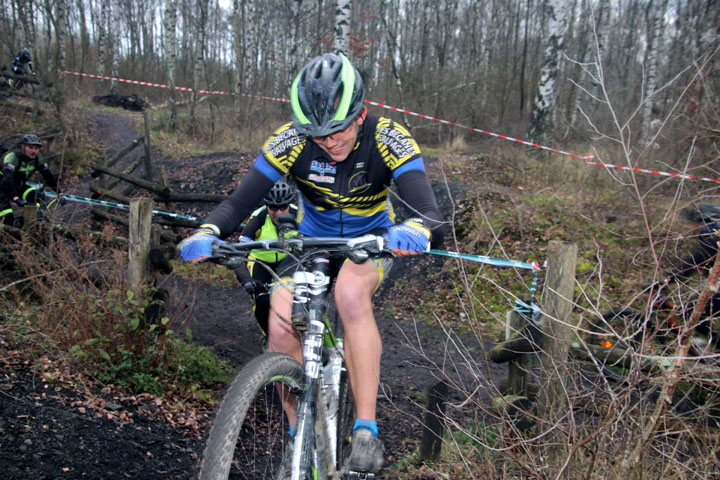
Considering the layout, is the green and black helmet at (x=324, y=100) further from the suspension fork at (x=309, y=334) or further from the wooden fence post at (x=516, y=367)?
the wooden fence post at (x=516, y=367)

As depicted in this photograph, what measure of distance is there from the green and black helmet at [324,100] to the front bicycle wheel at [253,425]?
1247mm

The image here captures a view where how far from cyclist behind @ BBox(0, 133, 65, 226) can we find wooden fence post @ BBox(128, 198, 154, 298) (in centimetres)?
419

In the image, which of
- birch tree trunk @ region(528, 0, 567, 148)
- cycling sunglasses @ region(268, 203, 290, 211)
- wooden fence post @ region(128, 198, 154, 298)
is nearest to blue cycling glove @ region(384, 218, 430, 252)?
wooden fence post @ region(128, 198, 154, 298)

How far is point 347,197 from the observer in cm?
313

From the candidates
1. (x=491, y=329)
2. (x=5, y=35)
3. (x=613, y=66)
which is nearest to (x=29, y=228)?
(x=491, y=329)

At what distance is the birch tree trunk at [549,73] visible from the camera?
511 inches

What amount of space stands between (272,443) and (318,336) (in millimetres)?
476

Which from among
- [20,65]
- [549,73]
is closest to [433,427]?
[549,73]

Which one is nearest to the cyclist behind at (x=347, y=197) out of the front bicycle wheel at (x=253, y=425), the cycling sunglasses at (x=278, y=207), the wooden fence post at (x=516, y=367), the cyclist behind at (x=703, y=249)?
the front bicycle wheel at (x=253, y=425)

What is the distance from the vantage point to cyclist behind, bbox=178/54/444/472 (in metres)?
2.49

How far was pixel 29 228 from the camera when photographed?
6012 millimetres

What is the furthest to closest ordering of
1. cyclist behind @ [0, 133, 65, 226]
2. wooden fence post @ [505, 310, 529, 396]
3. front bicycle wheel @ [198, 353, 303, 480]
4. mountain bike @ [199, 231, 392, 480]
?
1. cyclist behind @ [0, 133, 65, 226]
2. wooden fence post @ [505, 310, 529, 396]
3. mountain bike @ [199, 231, 392, 480]
4. front bicycle wheel @ [198, 353, 303, 480]

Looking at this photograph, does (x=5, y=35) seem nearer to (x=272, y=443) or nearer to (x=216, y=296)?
(x=216, y=296)

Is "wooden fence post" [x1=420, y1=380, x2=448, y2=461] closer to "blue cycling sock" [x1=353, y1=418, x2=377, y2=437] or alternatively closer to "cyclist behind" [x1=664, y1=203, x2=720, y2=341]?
"blue cycling sock" [x1=353, y1=418, x2=377, y2=437]
